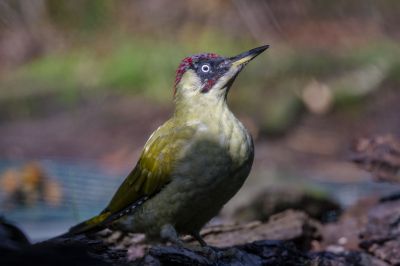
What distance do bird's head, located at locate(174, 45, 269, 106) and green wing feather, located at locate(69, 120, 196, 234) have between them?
162mm

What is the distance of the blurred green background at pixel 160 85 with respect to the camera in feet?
22.5

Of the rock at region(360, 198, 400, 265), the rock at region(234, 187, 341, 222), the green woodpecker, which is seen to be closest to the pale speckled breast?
the green woodpecker

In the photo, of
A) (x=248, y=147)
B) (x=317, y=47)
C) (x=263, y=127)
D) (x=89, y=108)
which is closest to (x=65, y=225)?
(x=248, y=147)

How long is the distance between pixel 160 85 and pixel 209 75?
20.3 feet

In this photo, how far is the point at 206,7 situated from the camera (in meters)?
11.8

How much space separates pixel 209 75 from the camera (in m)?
3.95

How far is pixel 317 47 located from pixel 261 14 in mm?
1118

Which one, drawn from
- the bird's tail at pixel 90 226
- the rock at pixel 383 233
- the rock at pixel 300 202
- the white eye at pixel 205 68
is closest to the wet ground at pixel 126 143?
the rock at pixel 300 202

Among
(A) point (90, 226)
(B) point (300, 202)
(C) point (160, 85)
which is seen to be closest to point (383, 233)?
(B) point (300, 202)

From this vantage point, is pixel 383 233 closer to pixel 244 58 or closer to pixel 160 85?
pixel 244 58

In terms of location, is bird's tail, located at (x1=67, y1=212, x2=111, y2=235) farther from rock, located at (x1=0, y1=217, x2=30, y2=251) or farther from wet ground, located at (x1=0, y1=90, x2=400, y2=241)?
wet ground, located at (x1=0, y1=90, x2=400, y2=241)

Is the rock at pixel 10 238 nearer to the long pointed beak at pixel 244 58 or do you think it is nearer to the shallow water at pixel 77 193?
the long pointed beak at pixel 244 58

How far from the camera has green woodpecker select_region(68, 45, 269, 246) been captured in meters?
3.62

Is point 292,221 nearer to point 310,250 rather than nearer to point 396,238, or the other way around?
point 310,250
